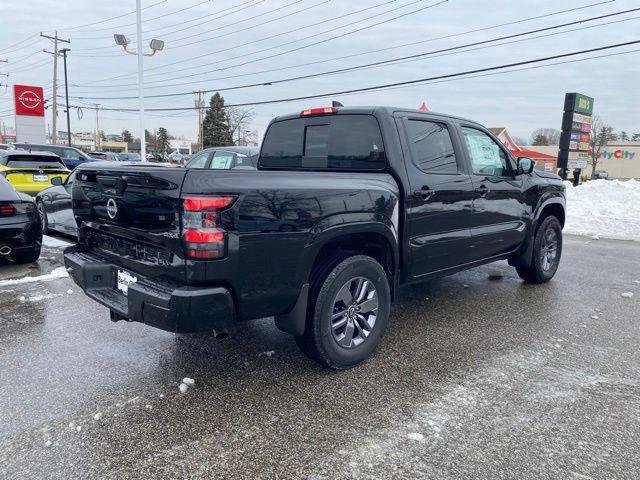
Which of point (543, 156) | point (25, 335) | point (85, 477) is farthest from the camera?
point (543, 156)

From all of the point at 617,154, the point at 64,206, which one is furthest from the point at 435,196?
the point at 617,154

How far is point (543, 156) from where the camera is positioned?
5644 cm

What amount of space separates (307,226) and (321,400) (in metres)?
1.11

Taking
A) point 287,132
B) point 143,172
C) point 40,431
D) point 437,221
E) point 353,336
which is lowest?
point 40,431

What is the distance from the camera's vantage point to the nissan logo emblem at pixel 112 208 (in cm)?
315

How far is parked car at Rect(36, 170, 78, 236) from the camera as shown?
7785 mm

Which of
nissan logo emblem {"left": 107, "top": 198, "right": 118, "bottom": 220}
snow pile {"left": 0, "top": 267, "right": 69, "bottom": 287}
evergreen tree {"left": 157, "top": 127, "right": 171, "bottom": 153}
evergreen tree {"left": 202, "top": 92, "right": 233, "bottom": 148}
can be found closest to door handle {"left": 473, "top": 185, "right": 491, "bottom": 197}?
nissan logo emblem {"left": 107, "top": 198, "right": 118, "bottom": 220}

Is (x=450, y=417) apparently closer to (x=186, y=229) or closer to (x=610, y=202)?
(x=186, y=229)

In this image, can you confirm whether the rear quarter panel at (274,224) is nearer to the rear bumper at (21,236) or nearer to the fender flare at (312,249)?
the fender flare at (312,249)

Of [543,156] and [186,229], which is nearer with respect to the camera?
[186,229]

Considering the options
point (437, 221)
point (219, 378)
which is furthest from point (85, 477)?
point (437, 221)

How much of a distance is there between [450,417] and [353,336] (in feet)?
3.01

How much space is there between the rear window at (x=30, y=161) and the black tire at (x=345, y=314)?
362 inches

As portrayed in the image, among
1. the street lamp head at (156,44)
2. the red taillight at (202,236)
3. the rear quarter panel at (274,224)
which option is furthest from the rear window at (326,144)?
the street lamp head at (156,44)
